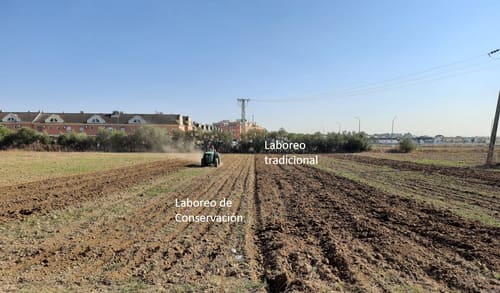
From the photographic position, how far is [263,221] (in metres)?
8.43

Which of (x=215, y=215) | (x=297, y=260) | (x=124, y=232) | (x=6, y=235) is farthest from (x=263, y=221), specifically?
(x=6, y=235)

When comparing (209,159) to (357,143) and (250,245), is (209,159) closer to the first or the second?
(250,245)

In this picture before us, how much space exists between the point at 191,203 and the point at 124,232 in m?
3.42

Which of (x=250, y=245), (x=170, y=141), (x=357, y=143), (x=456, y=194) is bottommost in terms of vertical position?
(x=250, y=245)

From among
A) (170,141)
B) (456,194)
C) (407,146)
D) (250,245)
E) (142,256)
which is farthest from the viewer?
(170,141)

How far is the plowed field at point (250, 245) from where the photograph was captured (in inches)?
189

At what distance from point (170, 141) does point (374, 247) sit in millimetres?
52683

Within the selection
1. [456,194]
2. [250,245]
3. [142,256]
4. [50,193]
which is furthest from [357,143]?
[142,256]

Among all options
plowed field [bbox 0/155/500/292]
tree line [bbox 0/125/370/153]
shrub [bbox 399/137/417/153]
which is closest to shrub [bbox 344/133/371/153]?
tree line [bbox 0/125/370/153]

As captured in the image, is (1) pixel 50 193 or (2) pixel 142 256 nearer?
(2) pixel 142 256

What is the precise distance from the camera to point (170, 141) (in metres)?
56.3

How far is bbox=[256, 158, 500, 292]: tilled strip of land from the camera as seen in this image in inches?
188

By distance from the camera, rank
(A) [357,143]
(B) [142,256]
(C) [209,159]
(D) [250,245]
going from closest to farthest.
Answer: (B) [142,256] < (D) [250,245] < (C) [209,159] < (A) [357,143]

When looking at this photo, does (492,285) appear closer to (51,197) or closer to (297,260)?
(297,260)
